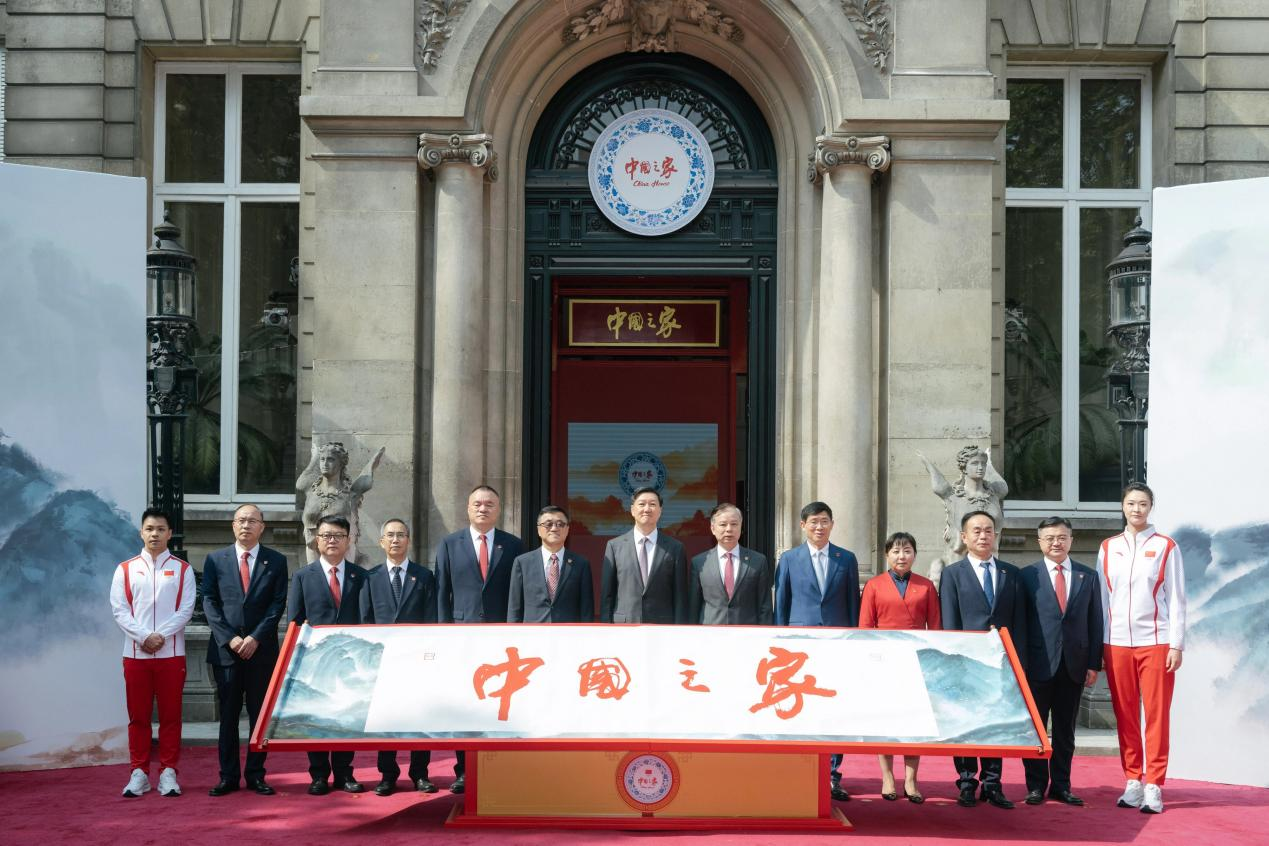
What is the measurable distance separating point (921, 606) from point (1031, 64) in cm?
786

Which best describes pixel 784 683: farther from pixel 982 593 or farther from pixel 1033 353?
pixel 1033 353

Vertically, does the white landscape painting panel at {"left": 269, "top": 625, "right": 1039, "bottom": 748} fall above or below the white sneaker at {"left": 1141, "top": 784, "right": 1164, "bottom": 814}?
above

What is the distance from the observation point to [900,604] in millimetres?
9422

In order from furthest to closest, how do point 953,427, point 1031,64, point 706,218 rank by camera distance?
point 1031,64 < point 706,218 < point 953,427

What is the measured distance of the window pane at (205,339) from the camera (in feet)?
48.8

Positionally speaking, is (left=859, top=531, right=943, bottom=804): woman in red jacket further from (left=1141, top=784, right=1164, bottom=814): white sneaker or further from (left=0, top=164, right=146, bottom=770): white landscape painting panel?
(left=0, top=164, right=146, bottom=770): white landscape painting panel

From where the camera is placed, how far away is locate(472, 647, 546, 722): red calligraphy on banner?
26.8ft

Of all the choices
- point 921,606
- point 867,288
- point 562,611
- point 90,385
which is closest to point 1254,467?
point 921,606

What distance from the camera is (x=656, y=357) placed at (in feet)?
48.3

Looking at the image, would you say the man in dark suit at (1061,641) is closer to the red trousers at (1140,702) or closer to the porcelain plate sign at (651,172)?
the red trousers at (1140,702)

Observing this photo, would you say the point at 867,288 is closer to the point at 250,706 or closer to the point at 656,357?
the point at 656,357

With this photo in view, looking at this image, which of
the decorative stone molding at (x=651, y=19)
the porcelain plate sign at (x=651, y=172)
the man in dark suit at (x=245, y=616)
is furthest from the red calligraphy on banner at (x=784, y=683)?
the decorative stone molding at (x=651, y=19)

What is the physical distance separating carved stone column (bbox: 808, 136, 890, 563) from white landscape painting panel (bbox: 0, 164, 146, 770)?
6.03 meters

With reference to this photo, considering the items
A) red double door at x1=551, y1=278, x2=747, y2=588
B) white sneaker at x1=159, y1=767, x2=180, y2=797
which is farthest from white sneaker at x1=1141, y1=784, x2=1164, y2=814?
white sneaker at x1=159, y1=767, x2=180, y2=797
